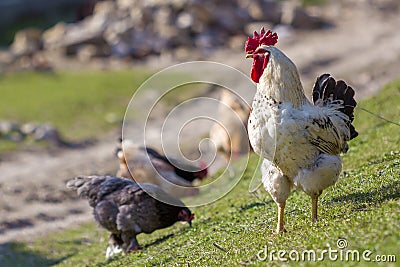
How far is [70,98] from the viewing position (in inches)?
1302

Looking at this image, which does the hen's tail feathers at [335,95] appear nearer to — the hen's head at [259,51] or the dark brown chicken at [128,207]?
the hen's head at [259,51]

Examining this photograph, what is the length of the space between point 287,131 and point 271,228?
6.40 ft

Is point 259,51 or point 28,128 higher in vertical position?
point 28,128

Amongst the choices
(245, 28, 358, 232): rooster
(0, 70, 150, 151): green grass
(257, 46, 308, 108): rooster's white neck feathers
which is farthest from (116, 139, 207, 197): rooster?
(0, 70, 150, 151): green grass

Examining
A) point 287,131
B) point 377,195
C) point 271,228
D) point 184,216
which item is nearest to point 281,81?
point 287,131

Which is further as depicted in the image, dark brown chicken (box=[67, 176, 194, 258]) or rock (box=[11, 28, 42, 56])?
rock (box=[11, 28, 42, 56])

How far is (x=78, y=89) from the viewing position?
1359 inches

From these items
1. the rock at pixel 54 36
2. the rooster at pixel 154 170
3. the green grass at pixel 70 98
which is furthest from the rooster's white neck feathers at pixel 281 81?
the rock at pixel 54 36

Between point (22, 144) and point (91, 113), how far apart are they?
4.83 metres

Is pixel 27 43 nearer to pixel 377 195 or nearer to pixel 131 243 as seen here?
pixel 131 243

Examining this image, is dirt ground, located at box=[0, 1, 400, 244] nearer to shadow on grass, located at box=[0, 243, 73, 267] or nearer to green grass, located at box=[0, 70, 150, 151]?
shadow on grass, located at box=[0, 243, 73, 267]

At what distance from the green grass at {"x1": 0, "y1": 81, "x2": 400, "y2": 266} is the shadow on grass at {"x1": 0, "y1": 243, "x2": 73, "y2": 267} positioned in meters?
0.02

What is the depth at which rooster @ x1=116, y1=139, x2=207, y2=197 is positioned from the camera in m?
17.9

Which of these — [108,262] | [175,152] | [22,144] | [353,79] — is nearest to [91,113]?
[22,144]
